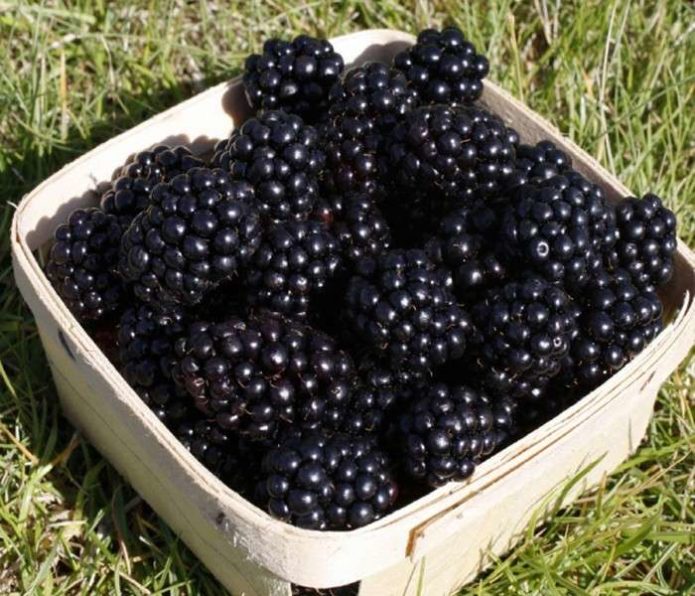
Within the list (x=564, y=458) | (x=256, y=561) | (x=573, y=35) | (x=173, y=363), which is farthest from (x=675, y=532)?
(x=573, y=35)

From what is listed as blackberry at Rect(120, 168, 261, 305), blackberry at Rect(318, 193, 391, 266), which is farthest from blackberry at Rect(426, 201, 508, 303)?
blackberry at Rect(120, 168, 261, 305)

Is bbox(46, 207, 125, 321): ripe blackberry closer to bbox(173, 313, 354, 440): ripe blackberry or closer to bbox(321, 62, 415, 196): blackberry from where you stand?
bbox(173, 313, 354, 440): ripe blackberry

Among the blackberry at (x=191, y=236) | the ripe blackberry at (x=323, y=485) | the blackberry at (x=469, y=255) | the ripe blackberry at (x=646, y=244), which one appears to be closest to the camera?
the ripe blackberry at (x=323, y=485)

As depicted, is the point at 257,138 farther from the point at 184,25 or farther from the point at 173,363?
the point at 184,25

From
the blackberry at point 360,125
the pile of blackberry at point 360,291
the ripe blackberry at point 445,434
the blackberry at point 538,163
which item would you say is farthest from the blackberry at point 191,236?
the blackberry at point 538,163

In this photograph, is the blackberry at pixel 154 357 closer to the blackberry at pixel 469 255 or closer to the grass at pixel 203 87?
the grass at pixel 203 87

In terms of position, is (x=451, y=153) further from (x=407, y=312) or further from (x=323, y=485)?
(x=323, y=485)
